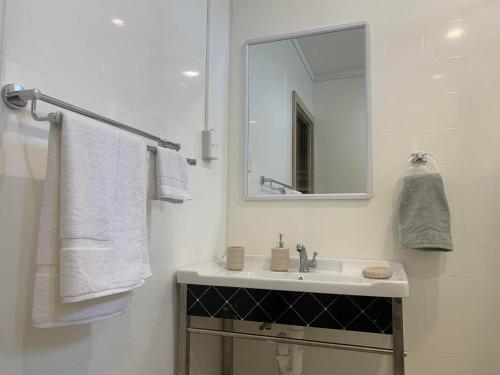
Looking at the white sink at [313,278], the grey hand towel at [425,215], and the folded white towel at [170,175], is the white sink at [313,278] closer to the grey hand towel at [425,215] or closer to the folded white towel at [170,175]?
the grey hand towel at [425,215]

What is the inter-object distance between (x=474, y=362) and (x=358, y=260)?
638 mm

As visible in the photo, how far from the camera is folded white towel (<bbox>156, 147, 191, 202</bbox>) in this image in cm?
124

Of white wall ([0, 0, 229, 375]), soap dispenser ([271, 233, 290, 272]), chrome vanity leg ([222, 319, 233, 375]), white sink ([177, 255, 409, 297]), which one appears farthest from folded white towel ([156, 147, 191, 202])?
chrome vanity leg ([222, 319, 233, 375])

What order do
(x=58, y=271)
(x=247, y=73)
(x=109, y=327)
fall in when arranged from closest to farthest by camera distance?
(x=58, y=271)
(x=109, y=327)
(x=247, y=73)

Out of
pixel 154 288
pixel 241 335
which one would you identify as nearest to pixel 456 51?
pixel 241 335

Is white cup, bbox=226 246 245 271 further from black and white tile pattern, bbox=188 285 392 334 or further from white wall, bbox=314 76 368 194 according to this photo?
white wall, bbox=314 76 368 194

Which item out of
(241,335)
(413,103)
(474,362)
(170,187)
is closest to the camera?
(170,187)

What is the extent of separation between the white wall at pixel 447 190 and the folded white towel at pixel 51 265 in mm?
1170

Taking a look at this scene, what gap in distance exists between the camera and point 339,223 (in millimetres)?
1800

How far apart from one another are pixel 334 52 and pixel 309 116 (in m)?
0.35

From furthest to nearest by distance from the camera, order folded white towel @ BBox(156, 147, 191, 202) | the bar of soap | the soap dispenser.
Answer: the soap dispenser < the bar of soap < folded white towel @ BBox(156, 147, 191, 202)

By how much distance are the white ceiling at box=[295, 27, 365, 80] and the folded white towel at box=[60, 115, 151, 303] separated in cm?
117

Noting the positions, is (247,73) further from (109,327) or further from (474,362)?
(474,362)

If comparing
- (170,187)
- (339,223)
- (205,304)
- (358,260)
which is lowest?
(205,304)
